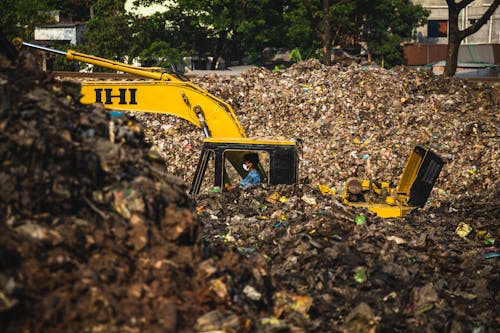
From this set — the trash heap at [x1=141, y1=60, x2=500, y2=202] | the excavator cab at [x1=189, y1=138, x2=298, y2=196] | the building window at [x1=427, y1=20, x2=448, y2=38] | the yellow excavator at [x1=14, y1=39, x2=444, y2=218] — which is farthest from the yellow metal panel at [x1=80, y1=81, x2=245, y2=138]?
the building window at [x1=427, y1=20, x2=448, y2=38]

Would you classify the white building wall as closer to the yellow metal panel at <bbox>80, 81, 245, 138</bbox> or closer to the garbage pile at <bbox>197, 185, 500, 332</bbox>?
the yellow metal panel at <bbox>80, 81, 245, 138</bbox>

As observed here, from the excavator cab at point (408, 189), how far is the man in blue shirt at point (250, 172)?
5.10 ft

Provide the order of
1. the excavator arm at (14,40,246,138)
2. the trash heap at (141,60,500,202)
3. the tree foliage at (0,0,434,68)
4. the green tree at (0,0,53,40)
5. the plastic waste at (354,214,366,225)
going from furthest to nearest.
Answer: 1. the tree foliage at (0,0,434,68)
2. the green tree at (0,0,53,40)
3. the trash heap at (141,60,500,202)
4. the excavator arm at (14,40,246,138)
5. the plastic waste at (354,214,366,225)

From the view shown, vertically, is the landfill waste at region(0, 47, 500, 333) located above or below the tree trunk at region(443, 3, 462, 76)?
below

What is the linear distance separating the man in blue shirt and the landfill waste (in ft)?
0.87

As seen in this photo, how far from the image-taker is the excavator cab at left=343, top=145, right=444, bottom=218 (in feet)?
43.7

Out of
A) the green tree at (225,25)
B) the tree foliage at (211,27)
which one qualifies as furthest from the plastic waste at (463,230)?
the green tree at (225,25)

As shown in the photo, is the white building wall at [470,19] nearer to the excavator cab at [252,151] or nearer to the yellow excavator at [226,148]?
the yellow excavator at [226,148]

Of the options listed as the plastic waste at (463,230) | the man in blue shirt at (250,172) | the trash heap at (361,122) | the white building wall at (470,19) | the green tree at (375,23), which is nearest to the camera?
the plastic waste at (463,230)

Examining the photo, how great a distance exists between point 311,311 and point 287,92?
1263 centimetres

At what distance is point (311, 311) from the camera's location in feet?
28.9

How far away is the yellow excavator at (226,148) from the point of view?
13.0 m

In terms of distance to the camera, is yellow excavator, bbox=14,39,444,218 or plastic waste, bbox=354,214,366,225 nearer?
plastic waste, bbox=354,214,366,225

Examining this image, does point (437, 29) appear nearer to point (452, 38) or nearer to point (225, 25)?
point (225, 25)
